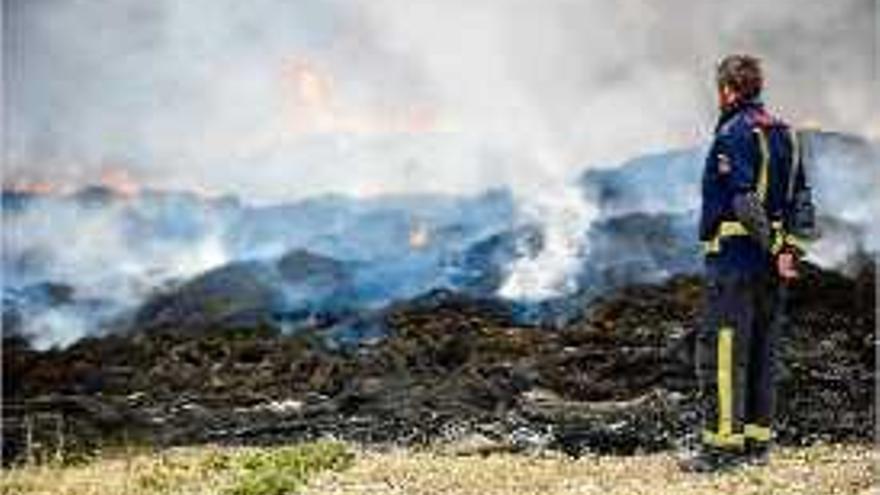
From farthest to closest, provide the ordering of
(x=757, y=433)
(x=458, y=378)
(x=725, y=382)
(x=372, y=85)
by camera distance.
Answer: (x=372, y=85), (x=458, y=378), (x=757, y=433), (x=725, y=382)

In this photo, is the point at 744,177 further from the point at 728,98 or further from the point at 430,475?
the point at 430,475

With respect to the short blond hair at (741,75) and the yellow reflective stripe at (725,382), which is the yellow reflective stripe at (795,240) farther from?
the short blond hair at (741,75)

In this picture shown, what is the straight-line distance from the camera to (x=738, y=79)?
1502cm

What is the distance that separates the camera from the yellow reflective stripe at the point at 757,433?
15281mm

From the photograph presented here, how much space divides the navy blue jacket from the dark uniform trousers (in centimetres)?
14

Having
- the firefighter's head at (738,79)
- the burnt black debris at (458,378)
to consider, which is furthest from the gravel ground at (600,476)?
the firefighter's head at (738,79)

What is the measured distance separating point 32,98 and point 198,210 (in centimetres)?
319

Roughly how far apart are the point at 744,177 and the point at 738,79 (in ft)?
2.14

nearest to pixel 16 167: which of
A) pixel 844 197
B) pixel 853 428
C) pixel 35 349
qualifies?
pixel 35 349

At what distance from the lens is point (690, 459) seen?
15391 millimetres

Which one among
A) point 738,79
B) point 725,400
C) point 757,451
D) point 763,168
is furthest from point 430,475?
point 738,79

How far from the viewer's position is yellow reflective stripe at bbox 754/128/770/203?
15.0 metres

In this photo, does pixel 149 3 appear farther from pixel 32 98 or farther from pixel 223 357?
pixel 223 357

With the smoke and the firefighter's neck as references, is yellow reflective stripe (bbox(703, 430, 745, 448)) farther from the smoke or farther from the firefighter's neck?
the smoke
